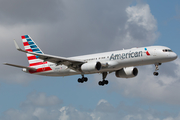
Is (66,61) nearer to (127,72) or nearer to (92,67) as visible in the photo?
(92,67)

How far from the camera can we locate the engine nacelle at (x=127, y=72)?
65.4m

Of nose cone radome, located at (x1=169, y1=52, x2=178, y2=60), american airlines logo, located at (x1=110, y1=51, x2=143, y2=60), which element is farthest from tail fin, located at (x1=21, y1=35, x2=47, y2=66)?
nose cone radome, located at (x1=169, y1=52, x2=178, y2=60)

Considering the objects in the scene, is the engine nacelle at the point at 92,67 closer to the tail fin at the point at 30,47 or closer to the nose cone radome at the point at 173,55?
the nose cone radome at the point at 173,55

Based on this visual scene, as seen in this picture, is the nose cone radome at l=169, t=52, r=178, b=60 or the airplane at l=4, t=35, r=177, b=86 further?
the airplane at l=4, t=35, r=177, b=86

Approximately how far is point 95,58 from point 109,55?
2.93 meters

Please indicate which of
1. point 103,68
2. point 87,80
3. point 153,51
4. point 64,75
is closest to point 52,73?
point 64,75

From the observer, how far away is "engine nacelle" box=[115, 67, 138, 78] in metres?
65.4

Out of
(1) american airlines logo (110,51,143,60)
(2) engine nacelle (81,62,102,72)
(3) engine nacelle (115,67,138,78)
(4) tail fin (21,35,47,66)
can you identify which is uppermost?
(4) tail fin (21,35,47,66)

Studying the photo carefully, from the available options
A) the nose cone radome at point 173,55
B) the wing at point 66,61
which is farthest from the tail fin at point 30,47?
the nose cone radome at point 173,55

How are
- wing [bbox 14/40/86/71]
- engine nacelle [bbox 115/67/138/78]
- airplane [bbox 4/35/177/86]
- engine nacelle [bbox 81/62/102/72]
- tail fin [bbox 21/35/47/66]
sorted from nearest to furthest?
airplane [bbox 4/35/177/86], wing [bbox 14/40/86/71], engine nacelle [bbox 81/62/102/72], engine nacelle [bbox 115/67/138/78], tail fin [bbox 21/35/47/66]

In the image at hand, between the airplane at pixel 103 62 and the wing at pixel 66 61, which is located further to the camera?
the wing at pixel 66 61

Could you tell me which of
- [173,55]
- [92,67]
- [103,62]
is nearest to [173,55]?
[173,55]

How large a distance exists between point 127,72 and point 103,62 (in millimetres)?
8403

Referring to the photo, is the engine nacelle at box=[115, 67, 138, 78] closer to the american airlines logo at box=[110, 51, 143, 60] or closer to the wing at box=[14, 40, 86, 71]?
the american airlines logo at box=[110, 51, 143, 60]
